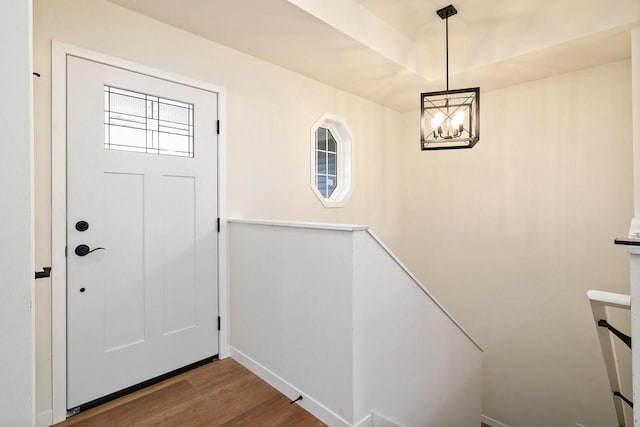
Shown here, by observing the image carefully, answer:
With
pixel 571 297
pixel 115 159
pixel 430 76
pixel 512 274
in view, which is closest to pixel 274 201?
pixel 115 159

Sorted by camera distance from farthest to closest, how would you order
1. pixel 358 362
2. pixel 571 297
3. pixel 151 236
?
pixel 571 297 < pixel 151 236 < pixel 358 362

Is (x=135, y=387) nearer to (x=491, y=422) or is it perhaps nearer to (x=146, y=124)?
(x=146, y=124)

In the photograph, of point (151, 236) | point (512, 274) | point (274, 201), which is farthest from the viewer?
point (512, 274)

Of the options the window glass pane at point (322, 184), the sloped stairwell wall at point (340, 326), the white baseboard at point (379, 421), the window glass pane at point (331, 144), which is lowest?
the white baseboard at point (379, 421)

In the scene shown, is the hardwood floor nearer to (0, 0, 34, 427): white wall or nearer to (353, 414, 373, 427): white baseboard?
(353, 414, 373, 427): white baseboard

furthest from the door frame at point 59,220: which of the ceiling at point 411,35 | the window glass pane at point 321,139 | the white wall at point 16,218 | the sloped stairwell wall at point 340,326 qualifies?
the window glass pane at point 321,139

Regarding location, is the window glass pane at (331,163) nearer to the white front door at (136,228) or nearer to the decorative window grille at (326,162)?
the decorative window grille at (326,162)

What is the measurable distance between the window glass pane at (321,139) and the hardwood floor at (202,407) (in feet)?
8.12

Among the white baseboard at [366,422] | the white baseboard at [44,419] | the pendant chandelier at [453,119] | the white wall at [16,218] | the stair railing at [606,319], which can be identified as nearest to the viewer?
the white wall at [16,218]

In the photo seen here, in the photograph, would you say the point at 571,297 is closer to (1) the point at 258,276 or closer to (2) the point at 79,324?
(1) the point at 258,276

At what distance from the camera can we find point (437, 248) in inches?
166

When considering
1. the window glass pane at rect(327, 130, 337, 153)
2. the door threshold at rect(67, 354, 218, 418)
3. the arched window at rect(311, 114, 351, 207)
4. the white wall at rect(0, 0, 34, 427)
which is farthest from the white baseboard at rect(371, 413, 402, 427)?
the window glass pane at rect(327, 130, 337, 153)

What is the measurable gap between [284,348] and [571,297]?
10.2 feet

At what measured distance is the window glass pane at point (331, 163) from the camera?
12.2ft
